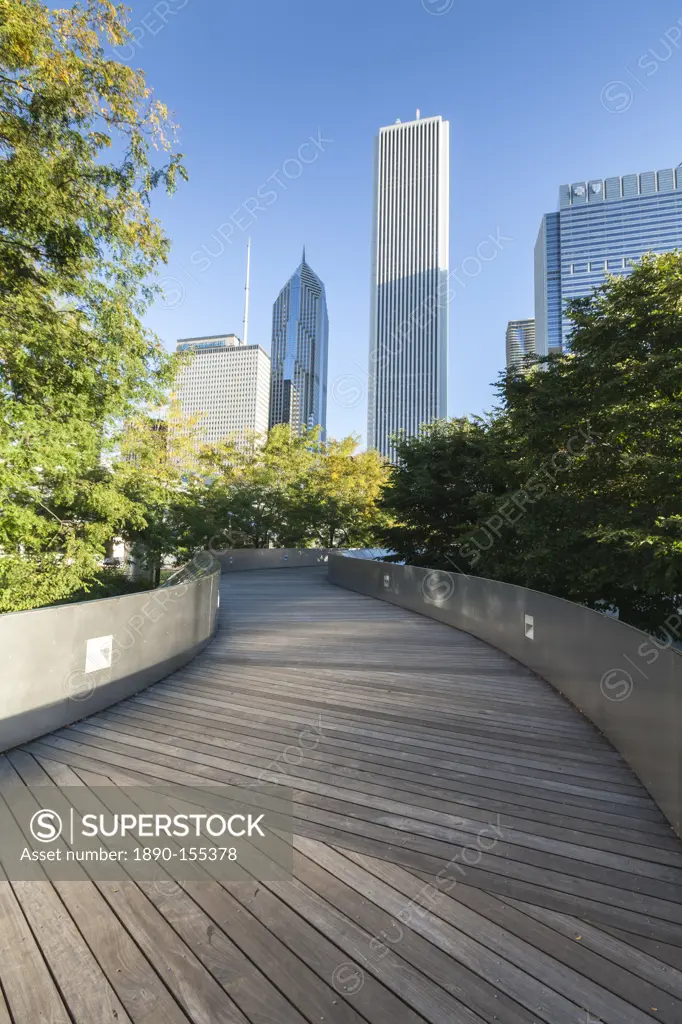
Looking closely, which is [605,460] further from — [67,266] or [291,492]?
[291,492]

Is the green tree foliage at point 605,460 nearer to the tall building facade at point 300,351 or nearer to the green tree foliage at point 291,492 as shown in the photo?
the green tree foliage at point 291,492

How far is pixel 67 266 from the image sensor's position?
11258 millimetres

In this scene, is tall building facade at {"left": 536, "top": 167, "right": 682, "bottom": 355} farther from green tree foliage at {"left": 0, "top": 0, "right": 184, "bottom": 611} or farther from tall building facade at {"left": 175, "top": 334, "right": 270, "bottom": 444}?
green tree foliage at {"left": 0, "top": 0, "right": 184, "bottom": 611}

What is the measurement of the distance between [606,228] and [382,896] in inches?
5277

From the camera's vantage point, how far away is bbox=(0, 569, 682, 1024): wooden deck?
1.99m

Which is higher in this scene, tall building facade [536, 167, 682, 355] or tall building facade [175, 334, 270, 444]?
tall building facade [536, 167, 682, 355]

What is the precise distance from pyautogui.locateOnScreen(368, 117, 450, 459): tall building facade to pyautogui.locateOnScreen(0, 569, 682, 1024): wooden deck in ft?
454

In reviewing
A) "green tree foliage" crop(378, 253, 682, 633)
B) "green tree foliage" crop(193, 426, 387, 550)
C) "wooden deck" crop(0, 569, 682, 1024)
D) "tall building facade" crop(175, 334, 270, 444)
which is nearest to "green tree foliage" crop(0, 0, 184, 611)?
"wooden deck" crop(0, 569, 682, 1024)

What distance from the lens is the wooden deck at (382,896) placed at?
1.99 meters

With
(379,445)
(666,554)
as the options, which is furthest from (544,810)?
(379,445)

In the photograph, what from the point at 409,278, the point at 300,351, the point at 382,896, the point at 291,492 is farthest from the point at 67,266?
the point at 409,278

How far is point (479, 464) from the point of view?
19.7 meters

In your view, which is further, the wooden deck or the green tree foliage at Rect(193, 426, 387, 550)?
the green tree foliage at Rect(193, 426, 387, 550)

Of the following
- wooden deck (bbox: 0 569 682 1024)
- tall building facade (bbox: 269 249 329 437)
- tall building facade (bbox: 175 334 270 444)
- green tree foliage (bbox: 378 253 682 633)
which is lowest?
wooden deck (bbox: 0 569 682 1024)
